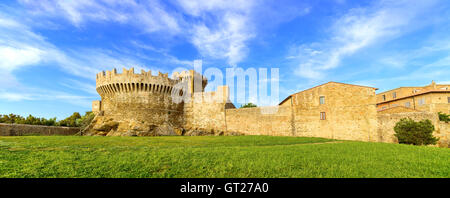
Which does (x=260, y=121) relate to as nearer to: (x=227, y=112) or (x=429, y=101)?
(x=227, y=112)

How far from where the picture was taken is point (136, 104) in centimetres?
2908

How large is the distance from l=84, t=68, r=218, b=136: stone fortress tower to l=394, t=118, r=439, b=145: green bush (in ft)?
80.9

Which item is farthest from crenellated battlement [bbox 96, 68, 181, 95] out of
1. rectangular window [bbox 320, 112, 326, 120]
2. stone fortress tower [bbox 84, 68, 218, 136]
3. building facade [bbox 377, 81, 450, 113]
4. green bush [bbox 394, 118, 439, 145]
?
building facade [bbox 377, 81, 450, 113]

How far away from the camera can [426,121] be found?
65.1 ft

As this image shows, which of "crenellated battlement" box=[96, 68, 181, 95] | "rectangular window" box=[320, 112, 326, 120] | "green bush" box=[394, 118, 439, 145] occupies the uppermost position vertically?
"crenellated battlement" box=[96, 68, 181, 95]

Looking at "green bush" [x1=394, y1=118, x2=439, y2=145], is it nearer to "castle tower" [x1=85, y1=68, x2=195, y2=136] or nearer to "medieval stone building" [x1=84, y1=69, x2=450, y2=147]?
"medieval stone building" [x1=84, y1=69, x2=450, y2=147]

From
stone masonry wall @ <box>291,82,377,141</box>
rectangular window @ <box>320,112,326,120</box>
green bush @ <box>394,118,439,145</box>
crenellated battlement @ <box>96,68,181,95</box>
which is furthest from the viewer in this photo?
crenellated battlement @ <box>96,68,181,95</box>

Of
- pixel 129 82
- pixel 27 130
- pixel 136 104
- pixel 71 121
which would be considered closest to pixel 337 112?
pixel 136 104

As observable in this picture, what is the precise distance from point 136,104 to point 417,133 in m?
31.7

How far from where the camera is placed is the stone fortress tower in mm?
27672

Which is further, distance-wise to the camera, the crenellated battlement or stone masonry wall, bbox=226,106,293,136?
the crenellated battlement
